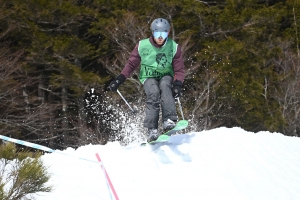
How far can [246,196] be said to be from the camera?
4.30 meters

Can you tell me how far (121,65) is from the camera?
1880 cm

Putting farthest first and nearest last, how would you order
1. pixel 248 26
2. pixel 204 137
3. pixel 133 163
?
1. pixel 248 26
2. pixel 204 137
3. pixel 133 163

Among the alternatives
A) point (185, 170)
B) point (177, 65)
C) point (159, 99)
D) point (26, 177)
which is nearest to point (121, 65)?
point (177, 65)

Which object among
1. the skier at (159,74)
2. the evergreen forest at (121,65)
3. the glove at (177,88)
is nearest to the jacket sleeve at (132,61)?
the skier at (159,74)

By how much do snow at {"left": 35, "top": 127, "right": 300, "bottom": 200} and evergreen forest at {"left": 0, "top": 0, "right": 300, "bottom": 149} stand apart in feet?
37.4

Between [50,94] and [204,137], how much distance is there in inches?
636

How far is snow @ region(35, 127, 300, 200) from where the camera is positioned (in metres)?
4.30

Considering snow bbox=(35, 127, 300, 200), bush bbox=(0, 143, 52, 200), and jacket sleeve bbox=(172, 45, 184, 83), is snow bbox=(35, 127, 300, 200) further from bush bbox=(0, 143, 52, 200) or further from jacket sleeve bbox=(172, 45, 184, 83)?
jacket sleeve bbox=(172, 45, 184, 83)

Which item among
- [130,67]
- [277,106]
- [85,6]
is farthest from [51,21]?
[130,67]

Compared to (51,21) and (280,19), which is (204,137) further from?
(280,19)

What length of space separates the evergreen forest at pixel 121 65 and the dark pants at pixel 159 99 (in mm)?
10962

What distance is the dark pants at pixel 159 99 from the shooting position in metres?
5.77

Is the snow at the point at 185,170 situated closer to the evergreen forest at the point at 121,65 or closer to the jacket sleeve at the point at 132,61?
the jacket sleeve at the point at 132,61

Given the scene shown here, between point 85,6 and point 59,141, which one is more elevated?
point 85,6
